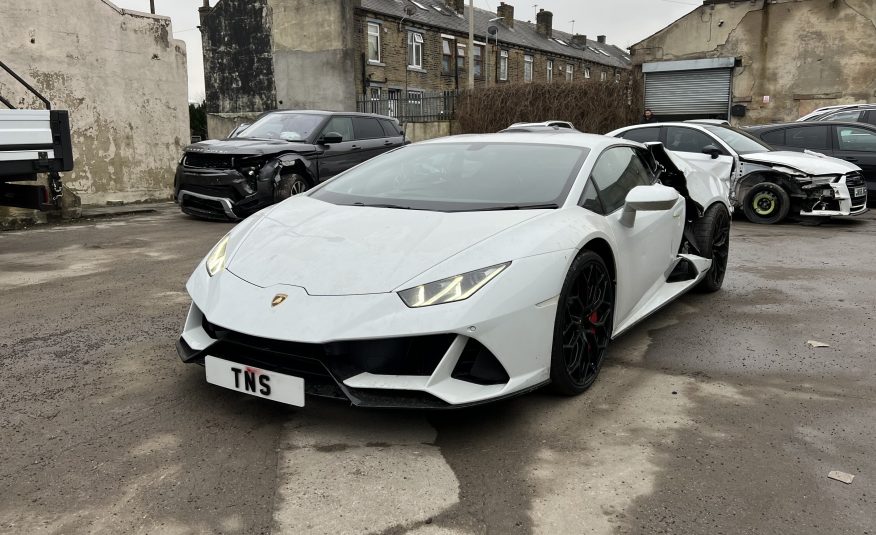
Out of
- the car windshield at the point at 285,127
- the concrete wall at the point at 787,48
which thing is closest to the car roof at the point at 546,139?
the car windshield at the point at 285,127

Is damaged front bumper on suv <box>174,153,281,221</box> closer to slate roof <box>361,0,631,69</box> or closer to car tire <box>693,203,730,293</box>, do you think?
car tire <box>693,203,730,293</box>

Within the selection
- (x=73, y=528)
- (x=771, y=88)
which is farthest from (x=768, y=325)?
(x=771, y=88)

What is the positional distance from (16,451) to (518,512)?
6.89 ft

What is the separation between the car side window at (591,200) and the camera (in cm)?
374

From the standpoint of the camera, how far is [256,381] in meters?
2.92

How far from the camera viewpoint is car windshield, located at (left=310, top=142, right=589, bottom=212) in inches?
146

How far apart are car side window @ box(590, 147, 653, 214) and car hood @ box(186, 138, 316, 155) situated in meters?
6.32

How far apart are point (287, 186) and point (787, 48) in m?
17.0

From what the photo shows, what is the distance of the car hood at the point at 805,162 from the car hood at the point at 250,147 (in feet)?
21.9

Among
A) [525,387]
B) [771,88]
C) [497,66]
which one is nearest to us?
[525,387]

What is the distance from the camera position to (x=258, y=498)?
8.20 feet

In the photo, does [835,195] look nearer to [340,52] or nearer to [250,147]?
[250,147]

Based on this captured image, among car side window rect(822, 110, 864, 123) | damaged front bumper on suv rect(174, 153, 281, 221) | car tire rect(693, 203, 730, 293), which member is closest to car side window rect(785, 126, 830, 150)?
car side window rect(822, 110, 864, 123)

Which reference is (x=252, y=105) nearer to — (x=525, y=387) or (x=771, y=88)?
(x=771, y=88)
